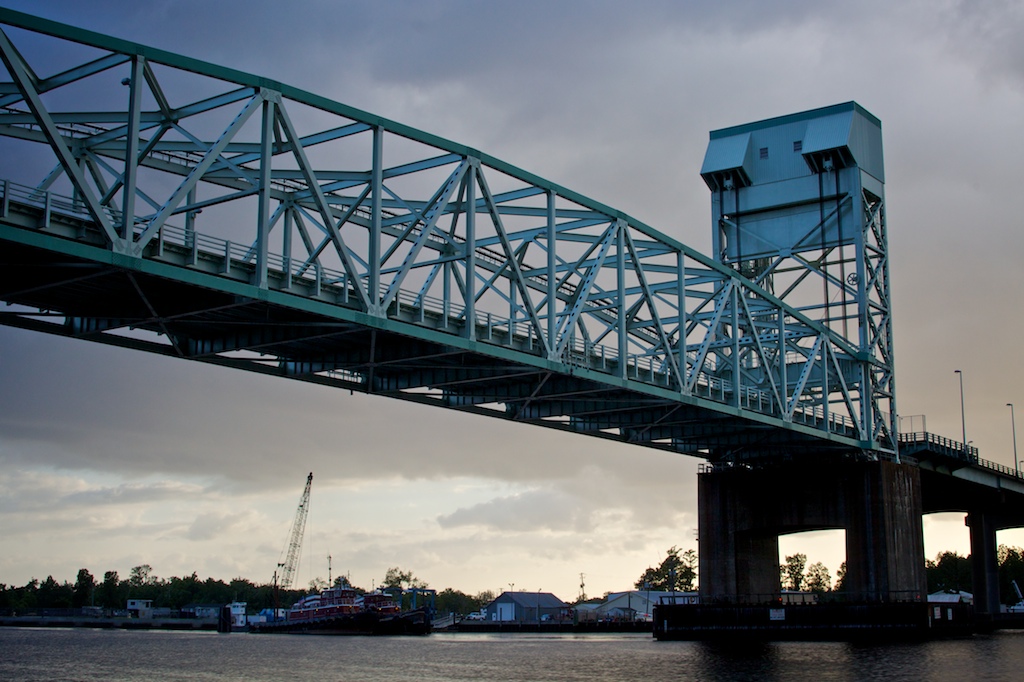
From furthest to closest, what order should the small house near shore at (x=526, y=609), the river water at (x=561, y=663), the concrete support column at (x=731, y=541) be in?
the small house near shore at (x=526, y=609)
the concrete support column at (x=731, y=541)
the river water at (x=561, y=663)

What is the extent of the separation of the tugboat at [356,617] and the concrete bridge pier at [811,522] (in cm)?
5521

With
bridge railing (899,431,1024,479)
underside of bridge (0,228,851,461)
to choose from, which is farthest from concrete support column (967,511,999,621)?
underside of bridge (0,228,851,461)

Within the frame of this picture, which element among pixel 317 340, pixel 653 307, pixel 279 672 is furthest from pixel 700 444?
pixel 317 340

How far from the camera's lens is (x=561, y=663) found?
68.9 metres

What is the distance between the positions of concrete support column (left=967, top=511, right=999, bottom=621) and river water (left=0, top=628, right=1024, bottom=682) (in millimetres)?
31678

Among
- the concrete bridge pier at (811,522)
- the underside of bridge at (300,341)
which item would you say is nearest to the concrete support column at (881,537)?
the concrete bridge pier at (811,522)

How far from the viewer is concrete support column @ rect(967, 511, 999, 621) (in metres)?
124

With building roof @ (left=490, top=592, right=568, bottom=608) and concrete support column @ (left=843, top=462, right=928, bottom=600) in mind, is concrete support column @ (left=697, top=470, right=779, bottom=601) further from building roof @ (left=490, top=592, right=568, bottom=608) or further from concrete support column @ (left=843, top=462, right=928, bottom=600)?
building roof @ (left=490, top=592, right=568, bottom=608)

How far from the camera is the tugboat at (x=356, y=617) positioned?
133625mm

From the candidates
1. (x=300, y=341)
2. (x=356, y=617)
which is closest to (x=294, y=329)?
(x=300, y=341)

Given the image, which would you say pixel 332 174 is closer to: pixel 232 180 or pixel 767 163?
pixel 232 180

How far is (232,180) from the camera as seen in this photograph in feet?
167

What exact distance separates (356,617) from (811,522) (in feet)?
218

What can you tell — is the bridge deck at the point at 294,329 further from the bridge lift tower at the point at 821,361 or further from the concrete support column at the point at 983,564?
the concrete support column at the point at 983,564
